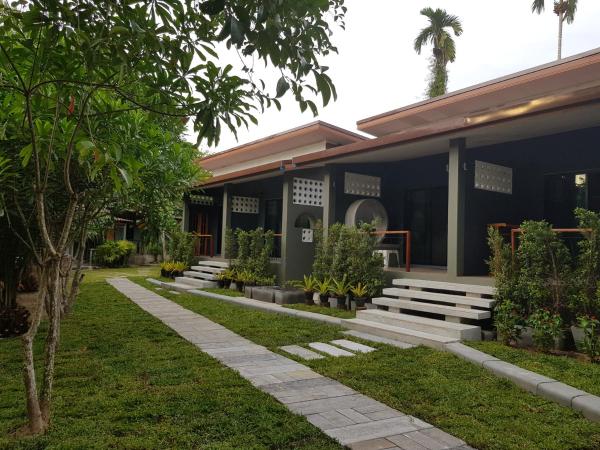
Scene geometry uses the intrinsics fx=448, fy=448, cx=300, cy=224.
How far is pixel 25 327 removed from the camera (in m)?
6.90

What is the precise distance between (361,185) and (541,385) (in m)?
7.34

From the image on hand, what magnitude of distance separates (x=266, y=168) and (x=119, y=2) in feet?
30.2

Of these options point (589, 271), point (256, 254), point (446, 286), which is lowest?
point (446, 286)

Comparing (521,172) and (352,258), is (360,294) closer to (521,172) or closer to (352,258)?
(352,258)

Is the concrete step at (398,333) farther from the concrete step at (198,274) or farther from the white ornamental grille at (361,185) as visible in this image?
the concrete step at (198,274)

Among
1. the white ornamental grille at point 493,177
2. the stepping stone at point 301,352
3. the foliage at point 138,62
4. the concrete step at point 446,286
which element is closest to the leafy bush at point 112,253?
the concrete step at point 446,286

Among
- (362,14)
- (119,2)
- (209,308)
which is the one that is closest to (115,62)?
(119,2)

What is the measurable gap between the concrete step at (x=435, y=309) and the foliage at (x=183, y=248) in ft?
30.6

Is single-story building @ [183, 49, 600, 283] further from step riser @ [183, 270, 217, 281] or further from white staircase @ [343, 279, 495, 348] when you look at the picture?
step riser @ [183, 270, 217, 281]

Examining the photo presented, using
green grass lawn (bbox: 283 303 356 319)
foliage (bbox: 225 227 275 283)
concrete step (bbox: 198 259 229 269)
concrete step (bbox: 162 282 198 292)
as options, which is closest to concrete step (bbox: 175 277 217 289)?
concrete step (bbox: 162 282 198 292)

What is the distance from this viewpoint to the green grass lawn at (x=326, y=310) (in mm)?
8102

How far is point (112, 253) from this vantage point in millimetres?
21359

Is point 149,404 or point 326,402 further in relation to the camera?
point 326,402

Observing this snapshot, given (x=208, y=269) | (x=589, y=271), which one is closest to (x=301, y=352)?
(x=589, y=271)
